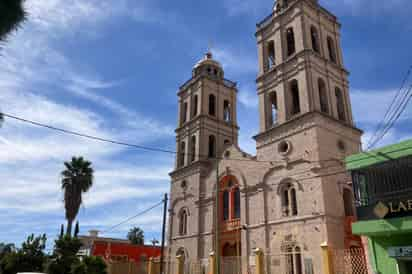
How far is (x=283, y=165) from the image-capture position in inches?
922

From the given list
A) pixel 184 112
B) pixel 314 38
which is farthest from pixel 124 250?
pixel 314 38

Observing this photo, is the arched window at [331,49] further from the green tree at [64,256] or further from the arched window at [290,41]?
the green tree at [64,256]

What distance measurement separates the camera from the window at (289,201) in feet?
72.8

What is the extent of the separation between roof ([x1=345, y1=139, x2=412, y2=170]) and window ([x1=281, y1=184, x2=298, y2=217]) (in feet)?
24.8

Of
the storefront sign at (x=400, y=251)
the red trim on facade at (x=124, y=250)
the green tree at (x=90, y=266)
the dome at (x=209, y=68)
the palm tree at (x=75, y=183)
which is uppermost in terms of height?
the dome at (x=209, y=68)

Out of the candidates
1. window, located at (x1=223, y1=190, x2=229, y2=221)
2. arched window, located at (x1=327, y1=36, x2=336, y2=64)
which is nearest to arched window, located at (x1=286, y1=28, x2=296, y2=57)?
arched window, located at (x1=327, y1=36, x2=336, y2=64)

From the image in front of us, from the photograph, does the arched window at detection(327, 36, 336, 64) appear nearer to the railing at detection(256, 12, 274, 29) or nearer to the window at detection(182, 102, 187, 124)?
the railing at detection(256, 12, 274, 29)

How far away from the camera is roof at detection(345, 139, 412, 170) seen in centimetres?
1347

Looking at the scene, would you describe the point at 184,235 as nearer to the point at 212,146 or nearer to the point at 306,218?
the point at 212,146

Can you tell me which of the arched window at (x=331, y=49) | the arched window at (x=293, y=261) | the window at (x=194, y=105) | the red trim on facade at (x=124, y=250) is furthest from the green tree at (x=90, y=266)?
the arched window at (x=331, y=49)

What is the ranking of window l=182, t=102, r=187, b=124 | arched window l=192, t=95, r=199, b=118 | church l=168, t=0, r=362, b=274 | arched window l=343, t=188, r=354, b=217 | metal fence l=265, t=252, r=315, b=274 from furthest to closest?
window l=182, t=102, r=187, b=124 < arched window l=192, t=95, r=199, b=118 < arched window l=343, t=188, r=354, b=217 < church l=168, t=0, r=362, b=274 < metal fence l=265, t=252, r=315, b=274

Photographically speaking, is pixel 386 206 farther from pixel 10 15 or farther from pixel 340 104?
pixel 340 104

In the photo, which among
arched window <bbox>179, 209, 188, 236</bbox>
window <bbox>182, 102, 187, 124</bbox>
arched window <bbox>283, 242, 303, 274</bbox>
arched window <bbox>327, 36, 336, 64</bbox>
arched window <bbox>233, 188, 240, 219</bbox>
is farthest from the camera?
window <bbox>182, 102, 187, 124</bbox>

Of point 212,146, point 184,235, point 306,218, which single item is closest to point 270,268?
point 306,218
